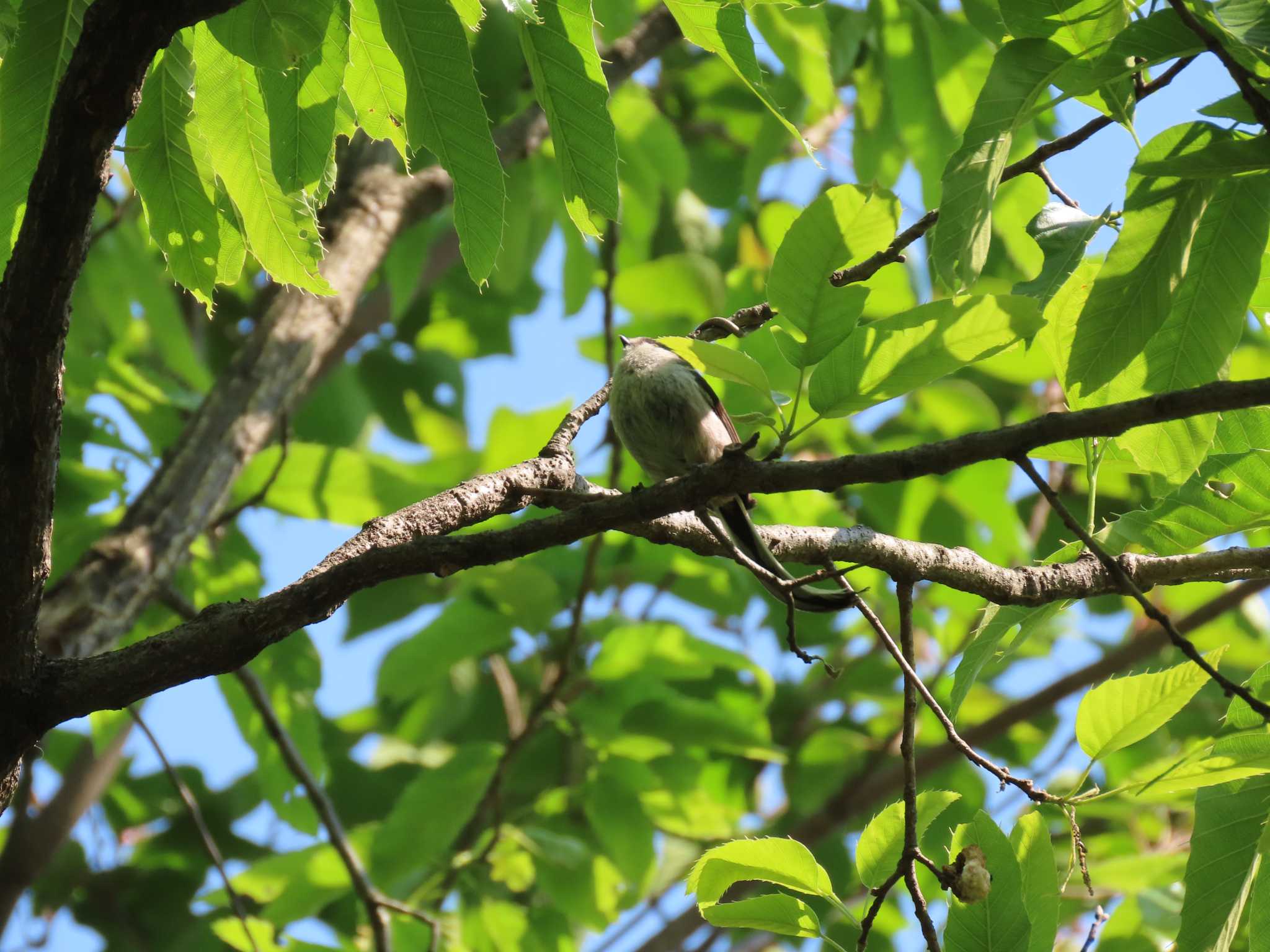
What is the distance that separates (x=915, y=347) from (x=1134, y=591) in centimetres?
47

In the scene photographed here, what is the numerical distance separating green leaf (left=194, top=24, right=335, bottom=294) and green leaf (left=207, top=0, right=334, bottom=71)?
0.30 meters

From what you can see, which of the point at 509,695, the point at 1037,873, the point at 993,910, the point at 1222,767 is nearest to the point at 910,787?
the point at 993,910

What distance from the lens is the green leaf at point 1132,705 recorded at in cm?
194

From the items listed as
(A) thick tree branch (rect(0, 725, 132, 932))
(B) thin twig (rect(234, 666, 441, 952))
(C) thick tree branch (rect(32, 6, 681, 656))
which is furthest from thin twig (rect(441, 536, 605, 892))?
(A) thick tree branch (rect(0, 725, 132, 932))

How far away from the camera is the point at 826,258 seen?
1.69 meters

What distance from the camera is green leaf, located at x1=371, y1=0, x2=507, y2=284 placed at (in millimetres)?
1828

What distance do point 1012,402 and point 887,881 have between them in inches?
168

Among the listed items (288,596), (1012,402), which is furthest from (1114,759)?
(288,596)

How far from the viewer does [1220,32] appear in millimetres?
1607

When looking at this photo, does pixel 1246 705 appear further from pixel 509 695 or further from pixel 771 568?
pixel 509 695

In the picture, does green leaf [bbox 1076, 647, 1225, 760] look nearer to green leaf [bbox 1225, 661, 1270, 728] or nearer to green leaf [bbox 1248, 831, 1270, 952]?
green leaf [bbox 1225, 661, 1270, 728]

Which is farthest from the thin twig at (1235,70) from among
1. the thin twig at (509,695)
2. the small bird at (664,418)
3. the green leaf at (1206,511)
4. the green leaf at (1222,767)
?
the thin twig at (509,695)

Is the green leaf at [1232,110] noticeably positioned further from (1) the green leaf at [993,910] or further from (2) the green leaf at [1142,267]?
(1) the green leaf at [993,910]

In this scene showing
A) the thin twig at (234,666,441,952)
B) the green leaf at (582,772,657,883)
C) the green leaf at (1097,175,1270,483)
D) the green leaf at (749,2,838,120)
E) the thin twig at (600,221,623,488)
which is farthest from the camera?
the green leaf at (582,772,657,883)
